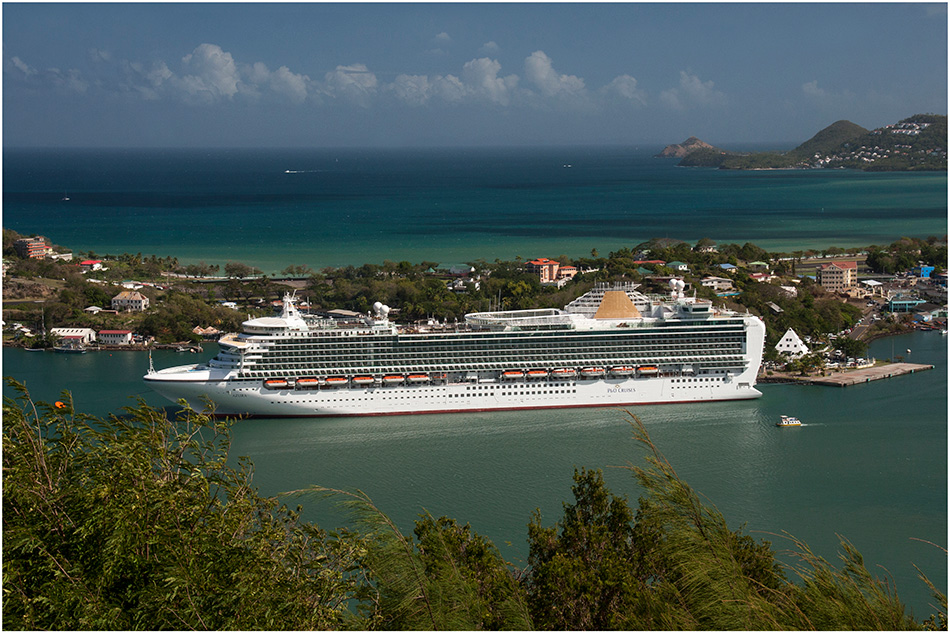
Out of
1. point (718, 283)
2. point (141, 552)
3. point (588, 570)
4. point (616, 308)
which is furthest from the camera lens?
point (718, 283)

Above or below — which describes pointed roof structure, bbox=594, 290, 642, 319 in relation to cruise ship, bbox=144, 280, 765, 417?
above

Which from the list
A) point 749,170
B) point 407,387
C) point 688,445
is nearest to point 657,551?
point 688,445

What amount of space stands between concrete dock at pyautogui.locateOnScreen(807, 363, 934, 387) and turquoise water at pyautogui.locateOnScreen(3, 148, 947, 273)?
19.7 meters

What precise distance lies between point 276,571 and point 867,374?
1724 cm

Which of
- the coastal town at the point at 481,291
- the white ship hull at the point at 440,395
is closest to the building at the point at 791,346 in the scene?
the coastal town at the point at 481,291

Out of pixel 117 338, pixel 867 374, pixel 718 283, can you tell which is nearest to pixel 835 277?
pixel 718 283

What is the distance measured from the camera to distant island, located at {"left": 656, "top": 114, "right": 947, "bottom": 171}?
8644 cm

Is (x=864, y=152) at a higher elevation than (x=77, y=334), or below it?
higher

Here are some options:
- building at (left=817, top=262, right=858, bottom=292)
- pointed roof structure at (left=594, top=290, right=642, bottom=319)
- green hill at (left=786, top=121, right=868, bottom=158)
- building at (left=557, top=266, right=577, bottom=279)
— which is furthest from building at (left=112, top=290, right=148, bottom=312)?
green hill at (left=786, top=121, right=868, bottom=158)

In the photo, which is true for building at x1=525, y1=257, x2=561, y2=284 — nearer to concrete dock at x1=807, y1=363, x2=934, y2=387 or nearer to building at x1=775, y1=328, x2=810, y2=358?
building at x1=775, y1=328, x2=810, y2=358

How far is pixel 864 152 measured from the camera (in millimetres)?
95812

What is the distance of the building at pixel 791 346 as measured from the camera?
2178 cm

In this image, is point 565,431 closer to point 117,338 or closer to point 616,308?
point 616,308

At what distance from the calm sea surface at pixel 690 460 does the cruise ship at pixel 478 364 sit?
0.37 metres
